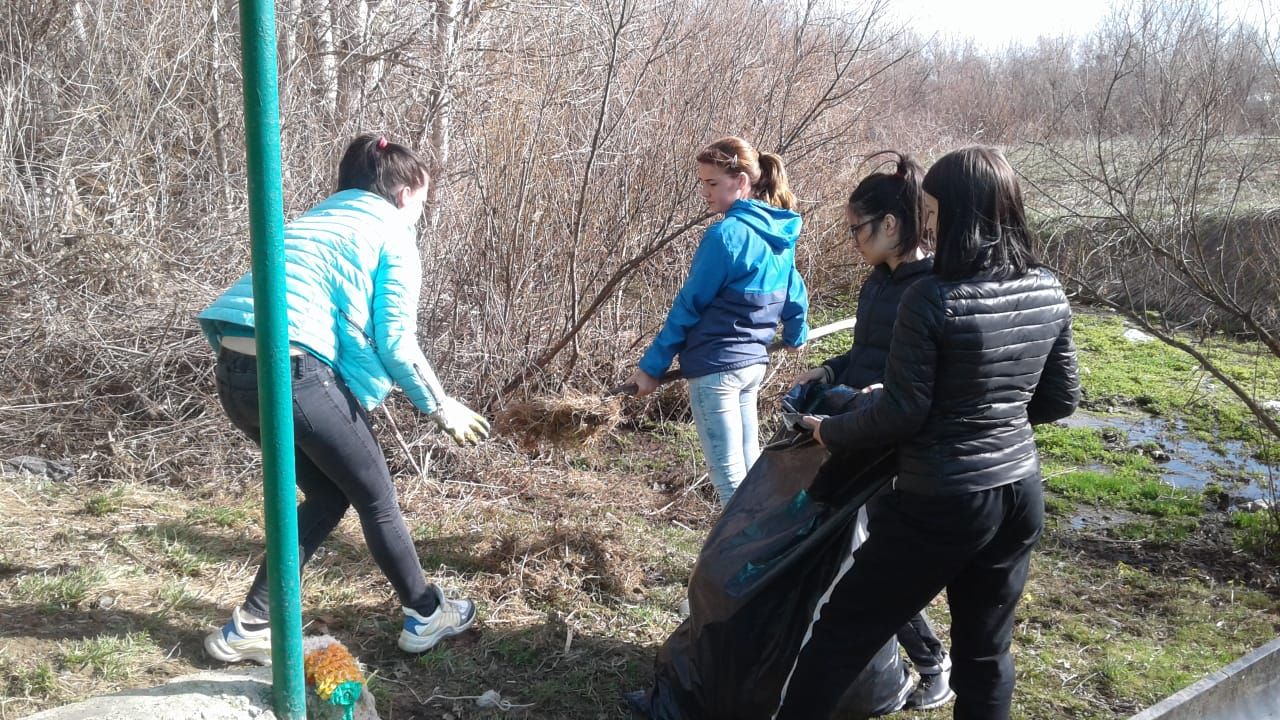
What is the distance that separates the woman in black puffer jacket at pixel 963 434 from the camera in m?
2.36

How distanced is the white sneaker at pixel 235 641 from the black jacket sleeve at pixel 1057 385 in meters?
2.54

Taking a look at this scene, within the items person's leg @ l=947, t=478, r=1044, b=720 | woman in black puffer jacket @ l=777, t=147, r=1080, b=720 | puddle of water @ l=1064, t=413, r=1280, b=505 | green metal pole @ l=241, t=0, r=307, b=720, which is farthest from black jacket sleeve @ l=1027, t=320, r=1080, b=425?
puddle of water @ l=1064, t=413, r=1280, b=505

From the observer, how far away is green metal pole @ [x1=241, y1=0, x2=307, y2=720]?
1.99m

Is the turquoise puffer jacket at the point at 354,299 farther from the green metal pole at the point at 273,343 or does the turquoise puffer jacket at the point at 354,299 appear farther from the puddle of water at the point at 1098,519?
the puddle of water at the point at 1098,519

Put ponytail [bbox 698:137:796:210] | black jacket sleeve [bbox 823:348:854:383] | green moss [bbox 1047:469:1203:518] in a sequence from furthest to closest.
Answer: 1. green moss [bbox 1047:469:1203:518]
2. ponytail [bbox 698:137:796:210]
3. black jacket sleeve [bbox 823:348:854:383]

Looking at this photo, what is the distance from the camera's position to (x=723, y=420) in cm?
375

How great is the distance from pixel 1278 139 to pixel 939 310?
4177mm

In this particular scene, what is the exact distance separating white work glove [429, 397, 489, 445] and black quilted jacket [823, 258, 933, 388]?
1.21 meters

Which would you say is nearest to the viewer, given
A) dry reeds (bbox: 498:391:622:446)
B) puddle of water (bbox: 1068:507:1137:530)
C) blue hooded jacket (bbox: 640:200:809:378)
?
blue hooded jacket (bbox: 640:200:809:378)

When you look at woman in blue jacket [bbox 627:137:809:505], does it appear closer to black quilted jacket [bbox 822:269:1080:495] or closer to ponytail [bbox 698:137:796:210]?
ponytail [bbox 698:137:796:210]

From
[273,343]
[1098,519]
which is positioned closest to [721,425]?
[273,343]

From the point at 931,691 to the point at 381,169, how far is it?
8.33 feet

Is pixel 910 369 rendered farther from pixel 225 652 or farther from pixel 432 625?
pixel 225 652

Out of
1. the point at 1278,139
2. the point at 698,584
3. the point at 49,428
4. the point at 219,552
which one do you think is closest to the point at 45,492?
the point at 49,428
